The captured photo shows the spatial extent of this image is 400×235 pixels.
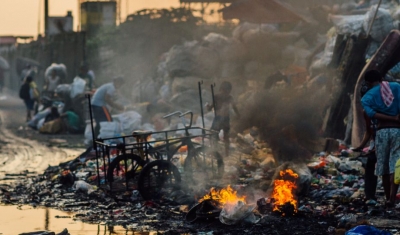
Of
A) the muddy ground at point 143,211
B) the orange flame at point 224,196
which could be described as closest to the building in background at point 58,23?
the muddy ground at point 143,211

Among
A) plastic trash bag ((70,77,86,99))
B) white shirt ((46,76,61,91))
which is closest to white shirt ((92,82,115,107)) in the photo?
plastic trash bag ((70,77,86,99))

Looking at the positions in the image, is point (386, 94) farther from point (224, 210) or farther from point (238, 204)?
point (224, 210)

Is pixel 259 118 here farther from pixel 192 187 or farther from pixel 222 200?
pixel 222 200

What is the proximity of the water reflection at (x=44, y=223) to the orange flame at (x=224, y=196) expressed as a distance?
3.79 ft

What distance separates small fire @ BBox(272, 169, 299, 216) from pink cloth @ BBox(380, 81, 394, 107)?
1610 mm

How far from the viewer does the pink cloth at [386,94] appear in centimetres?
930

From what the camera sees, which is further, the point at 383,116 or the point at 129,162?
the point at 129,162

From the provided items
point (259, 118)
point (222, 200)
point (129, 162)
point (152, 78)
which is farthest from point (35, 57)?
point (222, 200)

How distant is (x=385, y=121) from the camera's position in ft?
30.7

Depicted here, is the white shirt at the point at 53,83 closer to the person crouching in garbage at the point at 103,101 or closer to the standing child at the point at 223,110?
the person crouching in garbage at the point at 103,101

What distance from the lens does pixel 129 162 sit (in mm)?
11586

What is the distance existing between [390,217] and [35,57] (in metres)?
34.6

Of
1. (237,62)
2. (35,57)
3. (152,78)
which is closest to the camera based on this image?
(237,62)

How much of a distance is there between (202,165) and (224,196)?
1.69m
